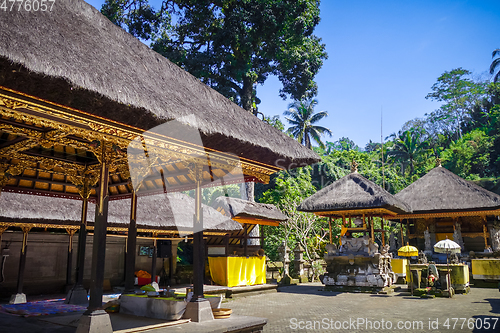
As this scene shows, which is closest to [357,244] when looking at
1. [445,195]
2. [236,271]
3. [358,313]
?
[236,271]

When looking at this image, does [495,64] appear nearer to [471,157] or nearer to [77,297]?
[471,157]

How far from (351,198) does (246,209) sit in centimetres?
418

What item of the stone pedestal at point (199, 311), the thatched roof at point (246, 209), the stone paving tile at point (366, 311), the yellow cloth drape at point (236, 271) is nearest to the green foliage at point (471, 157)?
the stone paving tile at point (366, 311)

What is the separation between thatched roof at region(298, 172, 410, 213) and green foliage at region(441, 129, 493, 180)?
23.7 metres

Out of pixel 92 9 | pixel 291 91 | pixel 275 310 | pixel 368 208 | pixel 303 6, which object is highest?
pixel 303 6

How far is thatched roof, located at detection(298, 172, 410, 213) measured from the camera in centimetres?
1337

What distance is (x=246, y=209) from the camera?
14547 millimetres

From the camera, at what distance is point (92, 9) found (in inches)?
229

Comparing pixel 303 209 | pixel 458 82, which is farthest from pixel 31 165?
pixel 458 82

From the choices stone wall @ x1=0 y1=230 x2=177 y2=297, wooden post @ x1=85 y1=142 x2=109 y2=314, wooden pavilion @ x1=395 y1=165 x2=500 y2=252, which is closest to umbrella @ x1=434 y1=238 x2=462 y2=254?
wooden pavilion @ x1=395 y1=165 x2=500 y2=252

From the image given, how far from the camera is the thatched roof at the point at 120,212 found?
34.1 feet

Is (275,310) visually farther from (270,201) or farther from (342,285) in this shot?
(270,201)

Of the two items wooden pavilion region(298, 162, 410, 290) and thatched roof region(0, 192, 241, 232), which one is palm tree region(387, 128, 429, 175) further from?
thatched roof region(0, 192, 241, 232)

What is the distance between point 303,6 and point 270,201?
1207 centimetres
